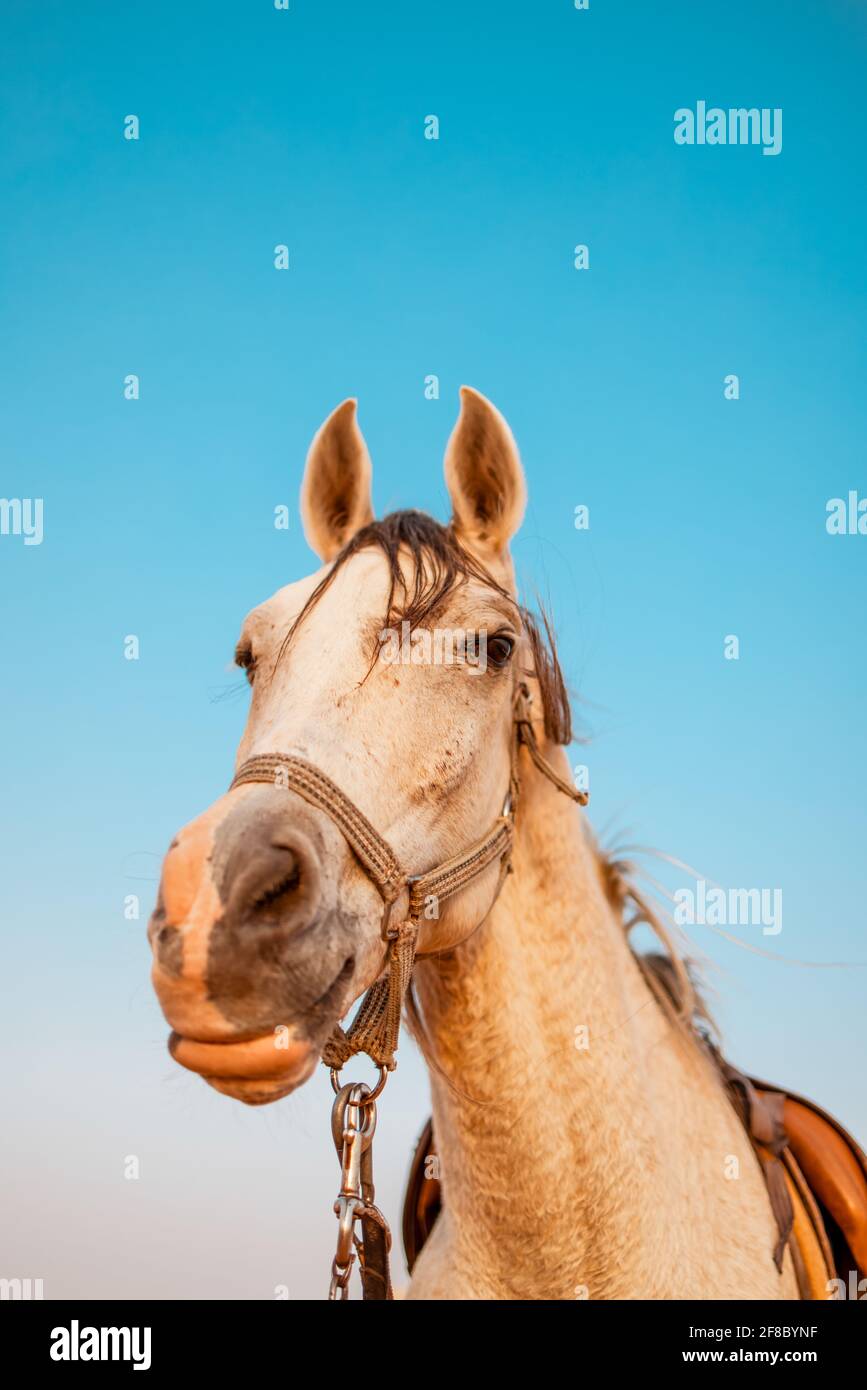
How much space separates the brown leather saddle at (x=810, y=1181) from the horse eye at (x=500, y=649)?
5.88 ft

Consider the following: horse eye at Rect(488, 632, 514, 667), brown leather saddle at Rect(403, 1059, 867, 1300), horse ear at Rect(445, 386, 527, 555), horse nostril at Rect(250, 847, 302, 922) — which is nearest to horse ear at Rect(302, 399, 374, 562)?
horse ear at Rect(445, 386, 527, 555)

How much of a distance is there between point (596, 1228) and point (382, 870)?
1.22 m

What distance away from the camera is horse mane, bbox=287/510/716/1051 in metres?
2.73

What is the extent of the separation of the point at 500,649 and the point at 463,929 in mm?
776

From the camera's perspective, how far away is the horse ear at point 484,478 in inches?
124

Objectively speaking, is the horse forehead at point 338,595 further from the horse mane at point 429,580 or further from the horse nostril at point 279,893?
the horse nostril at point 279,893

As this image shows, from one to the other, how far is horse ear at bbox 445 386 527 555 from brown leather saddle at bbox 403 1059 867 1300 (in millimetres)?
2061

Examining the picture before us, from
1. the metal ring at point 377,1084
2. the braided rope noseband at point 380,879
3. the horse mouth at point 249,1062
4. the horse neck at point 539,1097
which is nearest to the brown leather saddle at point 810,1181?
the horse neck at point 539,1097

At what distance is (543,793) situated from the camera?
3.15 meters

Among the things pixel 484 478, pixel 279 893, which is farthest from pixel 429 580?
pixel 279 893

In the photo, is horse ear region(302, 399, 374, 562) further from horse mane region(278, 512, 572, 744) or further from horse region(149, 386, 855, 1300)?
horse mane region(278, 512, 572, 744)

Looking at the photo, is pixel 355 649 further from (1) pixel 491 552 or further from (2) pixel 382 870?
(1) pixel 491 552
